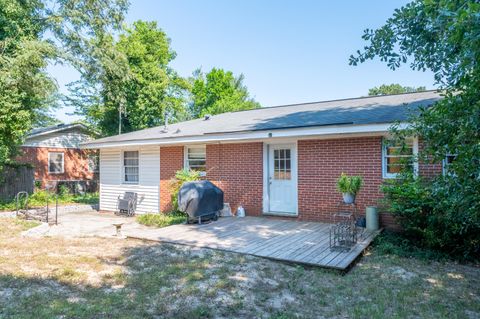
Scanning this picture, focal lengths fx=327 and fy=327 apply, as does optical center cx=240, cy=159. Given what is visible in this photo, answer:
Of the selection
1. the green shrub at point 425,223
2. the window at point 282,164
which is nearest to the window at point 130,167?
the window at point 282,164

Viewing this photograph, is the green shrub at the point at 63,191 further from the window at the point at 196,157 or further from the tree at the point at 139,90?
the window at the point at 196,157

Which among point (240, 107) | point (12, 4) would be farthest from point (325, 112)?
point (240, 107)

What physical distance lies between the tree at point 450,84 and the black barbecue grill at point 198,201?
5876 millimetres

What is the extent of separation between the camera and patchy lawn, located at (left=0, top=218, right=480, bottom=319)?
3881 millimetres

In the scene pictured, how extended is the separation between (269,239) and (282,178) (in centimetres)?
287

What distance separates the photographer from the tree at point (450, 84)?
214 cm

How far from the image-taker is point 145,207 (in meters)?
12.1

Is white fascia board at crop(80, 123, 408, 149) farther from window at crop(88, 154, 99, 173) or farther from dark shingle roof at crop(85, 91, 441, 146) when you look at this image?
window at crop(88, 154, 99, 173)

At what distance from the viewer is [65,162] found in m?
21.2

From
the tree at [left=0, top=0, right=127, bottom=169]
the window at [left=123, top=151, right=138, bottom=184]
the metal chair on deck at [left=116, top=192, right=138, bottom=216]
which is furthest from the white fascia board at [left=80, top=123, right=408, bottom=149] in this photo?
the tree at [left=0, top=0, right=127, bottom=169]

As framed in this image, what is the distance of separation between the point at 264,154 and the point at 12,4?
10.8 metres

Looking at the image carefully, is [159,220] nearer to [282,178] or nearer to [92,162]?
[282,178]

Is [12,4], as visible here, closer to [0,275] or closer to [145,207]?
[145,207]

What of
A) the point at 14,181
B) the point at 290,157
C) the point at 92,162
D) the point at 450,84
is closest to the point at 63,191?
the point at 92,162
